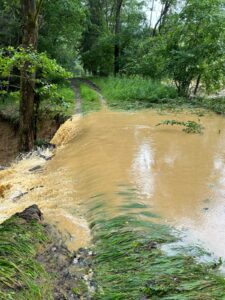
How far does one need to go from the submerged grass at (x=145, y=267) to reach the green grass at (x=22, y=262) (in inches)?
23.2

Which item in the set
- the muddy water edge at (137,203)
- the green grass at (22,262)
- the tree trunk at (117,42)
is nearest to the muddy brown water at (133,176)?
the muddy water edge at (137,203)

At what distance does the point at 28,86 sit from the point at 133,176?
4573 millimetres

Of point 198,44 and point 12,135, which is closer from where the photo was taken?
point 12,135

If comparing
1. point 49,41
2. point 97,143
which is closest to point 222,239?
point 97,143

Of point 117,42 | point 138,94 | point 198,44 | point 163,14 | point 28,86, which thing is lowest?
point 138,94

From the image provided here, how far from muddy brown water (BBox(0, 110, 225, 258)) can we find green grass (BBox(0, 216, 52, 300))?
52cm

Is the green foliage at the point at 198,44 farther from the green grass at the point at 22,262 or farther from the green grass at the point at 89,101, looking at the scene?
the green grass at the point at 22,262

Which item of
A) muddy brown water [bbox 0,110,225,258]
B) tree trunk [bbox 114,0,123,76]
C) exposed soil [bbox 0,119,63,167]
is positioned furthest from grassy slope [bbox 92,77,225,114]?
tree trunk [bbox 114,0,123,76]

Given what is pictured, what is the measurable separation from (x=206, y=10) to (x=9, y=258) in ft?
46.2

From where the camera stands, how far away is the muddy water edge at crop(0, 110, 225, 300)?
3584mm

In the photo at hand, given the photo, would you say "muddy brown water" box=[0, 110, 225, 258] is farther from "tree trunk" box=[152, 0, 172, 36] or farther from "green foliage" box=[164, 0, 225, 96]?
"tree trunk" box=[152, 0, 172, 36]

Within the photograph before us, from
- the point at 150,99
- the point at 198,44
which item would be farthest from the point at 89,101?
the point at 198,44

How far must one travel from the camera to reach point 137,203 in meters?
5.41

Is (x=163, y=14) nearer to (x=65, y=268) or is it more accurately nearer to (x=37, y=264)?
(x=65, y=268)
